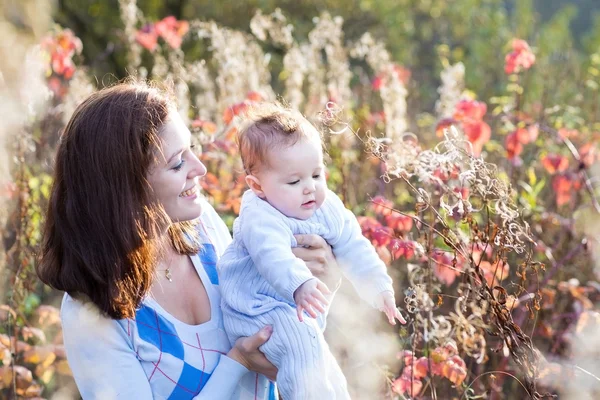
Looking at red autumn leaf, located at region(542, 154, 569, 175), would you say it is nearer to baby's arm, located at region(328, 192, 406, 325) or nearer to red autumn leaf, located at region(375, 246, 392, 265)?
red autumn leaf, located at region(375, 246, 392, 265)

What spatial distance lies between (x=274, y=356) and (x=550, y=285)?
1869 millimetres

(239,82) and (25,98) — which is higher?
(239,82)

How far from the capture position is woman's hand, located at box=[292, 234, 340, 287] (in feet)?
6.84

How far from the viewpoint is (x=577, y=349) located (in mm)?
3018

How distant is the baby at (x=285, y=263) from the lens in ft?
6.40

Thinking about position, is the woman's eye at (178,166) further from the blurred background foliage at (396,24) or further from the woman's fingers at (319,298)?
the blurred background foliage at (396,24)

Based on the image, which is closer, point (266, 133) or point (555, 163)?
point (266, 133)

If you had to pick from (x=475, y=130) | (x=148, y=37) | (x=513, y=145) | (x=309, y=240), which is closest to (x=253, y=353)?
(x=309, y=240)

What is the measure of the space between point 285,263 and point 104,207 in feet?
1.33

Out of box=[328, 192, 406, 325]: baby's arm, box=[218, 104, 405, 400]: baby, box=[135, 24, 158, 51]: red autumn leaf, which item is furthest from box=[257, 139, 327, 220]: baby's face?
box=[135, 24, 158, 51]: red autumn leaf

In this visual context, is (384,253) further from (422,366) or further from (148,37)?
(148,37)

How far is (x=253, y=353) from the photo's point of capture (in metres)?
1.99

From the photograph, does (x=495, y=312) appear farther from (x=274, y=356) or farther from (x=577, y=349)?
(x=577, y=349)

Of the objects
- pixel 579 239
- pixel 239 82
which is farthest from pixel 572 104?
pixel 239 82
